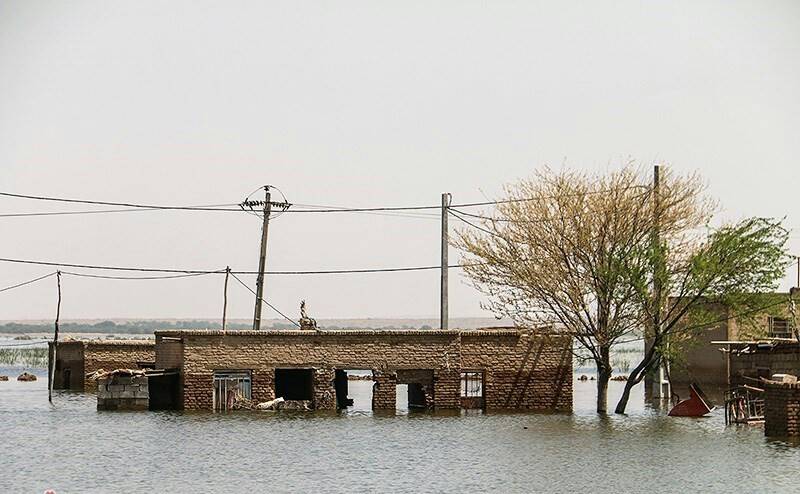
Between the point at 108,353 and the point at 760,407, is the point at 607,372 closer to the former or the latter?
the point at 760,407

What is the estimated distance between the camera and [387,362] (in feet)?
183

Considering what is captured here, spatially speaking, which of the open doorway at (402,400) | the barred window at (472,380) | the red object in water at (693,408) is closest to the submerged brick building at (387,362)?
the barred window at (472,380)

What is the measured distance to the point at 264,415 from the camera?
180 ft

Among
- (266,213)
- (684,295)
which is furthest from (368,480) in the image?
(266,213)

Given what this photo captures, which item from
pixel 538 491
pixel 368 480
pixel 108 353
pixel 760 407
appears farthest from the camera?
pixel 108 353

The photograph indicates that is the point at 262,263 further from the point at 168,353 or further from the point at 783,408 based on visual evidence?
the point at 783,408

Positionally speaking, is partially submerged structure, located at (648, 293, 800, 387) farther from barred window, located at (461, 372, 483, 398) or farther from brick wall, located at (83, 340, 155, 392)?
brick wall, located at (83, 340, 155, 392)

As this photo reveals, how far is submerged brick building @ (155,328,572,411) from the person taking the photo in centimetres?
5534

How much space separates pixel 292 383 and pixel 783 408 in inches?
1102

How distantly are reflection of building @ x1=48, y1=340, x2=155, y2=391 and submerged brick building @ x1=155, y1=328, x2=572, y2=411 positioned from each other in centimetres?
2194

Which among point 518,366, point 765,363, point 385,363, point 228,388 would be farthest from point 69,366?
point 765,363

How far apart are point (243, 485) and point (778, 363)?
29.2 m

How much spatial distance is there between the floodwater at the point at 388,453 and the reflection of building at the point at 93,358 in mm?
21138

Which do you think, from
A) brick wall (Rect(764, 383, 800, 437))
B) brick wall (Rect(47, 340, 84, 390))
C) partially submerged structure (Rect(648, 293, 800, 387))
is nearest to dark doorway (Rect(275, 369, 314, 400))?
partially submerged structure (Rect(648, 293, 800, 387))
